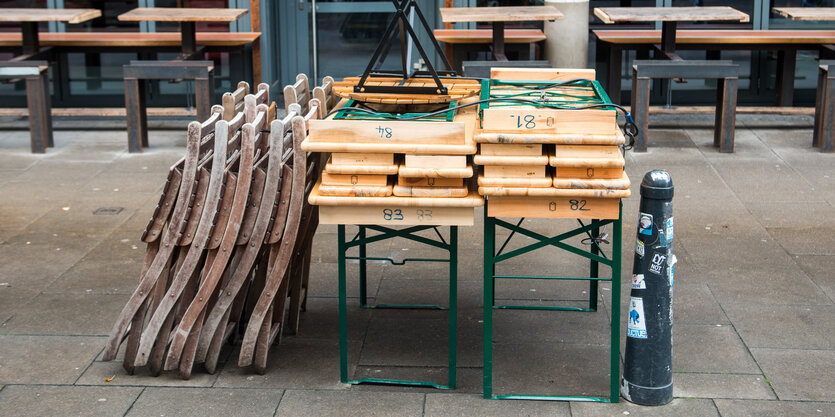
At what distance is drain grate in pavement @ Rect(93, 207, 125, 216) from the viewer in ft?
28.0

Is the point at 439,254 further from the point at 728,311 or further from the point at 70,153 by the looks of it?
the point at 70,153

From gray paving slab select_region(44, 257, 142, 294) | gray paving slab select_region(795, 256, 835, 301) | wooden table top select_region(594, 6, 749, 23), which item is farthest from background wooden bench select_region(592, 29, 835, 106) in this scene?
gray paving slab select_region(44, 257, 142, 294)

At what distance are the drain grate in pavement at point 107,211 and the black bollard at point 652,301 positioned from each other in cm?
505

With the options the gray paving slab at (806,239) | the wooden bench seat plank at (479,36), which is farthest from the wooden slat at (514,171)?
the wooden bench seat plank at (479,36)

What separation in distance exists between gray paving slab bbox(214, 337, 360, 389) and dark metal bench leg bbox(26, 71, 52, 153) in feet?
19.2

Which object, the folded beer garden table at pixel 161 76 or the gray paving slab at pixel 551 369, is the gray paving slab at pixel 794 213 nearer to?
the gray paving slab at pixel 551 369

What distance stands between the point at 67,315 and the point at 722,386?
12.8ft

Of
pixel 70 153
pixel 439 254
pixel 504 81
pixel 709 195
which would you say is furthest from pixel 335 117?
pixel 70 153

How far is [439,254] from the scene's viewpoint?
757 cm

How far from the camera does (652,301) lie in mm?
5031

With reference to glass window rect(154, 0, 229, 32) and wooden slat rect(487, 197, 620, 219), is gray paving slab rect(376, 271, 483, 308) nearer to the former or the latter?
wooden slat rect(487, 197, 620, 219)

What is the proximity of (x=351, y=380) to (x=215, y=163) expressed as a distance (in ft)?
4.40

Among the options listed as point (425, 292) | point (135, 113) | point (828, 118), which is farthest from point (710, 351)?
point (135, 113)

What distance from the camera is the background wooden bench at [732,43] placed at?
465 inches
